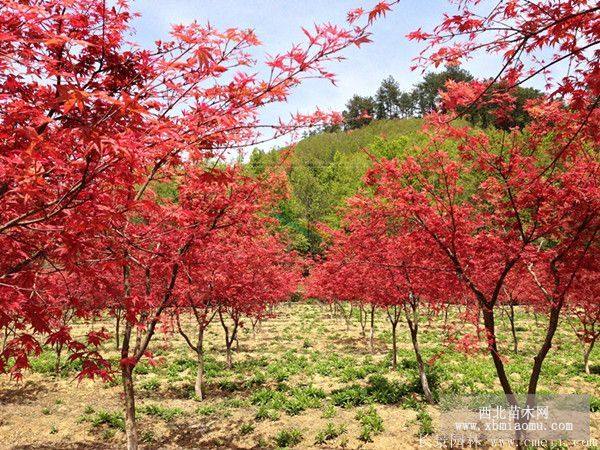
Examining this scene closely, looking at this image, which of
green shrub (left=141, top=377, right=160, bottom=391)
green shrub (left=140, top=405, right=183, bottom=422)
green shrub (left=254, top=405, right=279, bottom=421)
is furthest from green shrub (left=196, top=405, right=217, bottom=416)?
green shrub (left=141, top=377, right=160, bottom=391)

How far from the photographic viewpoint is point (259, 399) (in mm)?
10492

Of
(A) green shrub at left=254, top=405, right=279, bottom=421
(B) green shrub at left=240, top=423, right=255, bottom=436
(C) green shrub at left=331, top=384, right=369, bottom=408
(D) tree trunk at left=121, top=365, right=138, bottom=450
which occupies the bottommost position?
(B) green shrub at left=240, top=423, right=255, bottom=436

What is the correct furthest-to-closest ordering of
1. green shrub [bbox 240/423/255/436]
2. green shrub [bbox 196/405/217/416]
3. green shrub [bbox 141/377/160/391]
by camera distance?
1. green shrub [bbox 141/377/160/391]
2. green shrub [bbox 196/405/217/416]
3. green shrub [bbox 240/423/255/436]

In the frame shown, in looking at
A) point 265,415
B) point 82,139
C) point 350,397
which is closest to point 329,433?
point 265,415

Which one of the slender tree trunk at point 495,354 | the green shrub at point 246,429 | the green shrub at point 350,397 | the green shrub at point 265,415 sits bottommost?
the green shrub at point 246,429

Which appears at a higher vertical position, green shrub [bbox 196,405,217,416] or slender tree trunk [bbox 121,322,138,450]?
slender tree trunk [bbox 121,322,138,450]

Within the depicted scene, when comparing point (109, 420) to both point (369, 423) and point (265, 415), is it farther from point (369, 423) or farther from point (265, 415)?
point (369, 423)

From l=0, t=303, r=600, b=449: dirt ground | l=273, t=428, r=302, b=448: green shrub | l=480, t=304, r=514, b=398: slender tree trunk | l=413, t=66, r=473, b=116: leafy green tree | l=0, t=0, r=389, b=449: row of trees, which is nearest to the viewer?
l=0, t=0, r=389, b=449: row of trees

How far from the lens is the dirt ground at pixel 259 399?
8312 mm

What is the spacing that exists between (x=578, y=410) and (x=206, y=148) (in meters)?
11.0

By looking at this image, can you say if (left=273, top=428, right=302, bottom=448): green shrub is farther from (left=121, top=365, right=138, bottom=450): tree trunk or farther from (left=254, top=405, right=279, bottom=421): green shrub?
(left=121, top=365, right=138, bottom=450): tree trunk

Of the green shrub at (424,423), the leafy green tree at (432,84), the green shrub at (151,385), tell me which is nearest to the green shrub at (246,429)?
the green shrub at (424,423)

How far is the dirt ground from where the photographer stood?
8.31 metres

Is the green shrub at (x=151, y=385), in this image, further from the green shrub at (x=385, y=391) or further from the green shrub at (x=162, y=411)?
the green shrub at (x=385, y=391)
